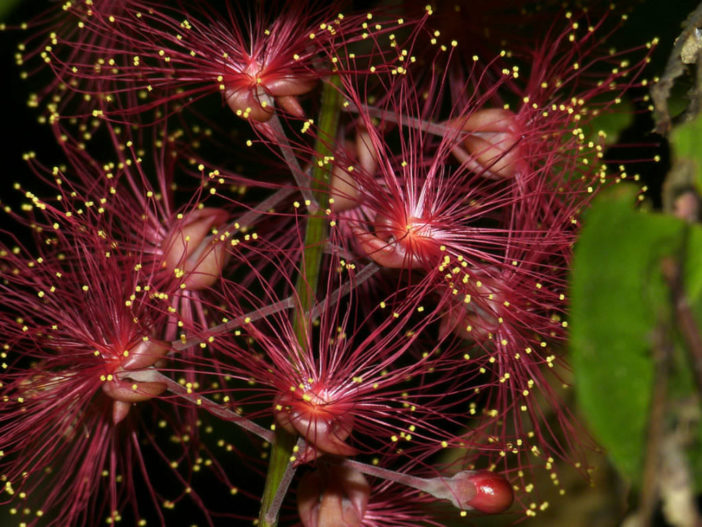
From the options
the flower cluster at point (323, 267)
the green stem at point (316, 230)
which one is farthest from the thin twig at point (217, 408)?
the green stem at point (316, 230)

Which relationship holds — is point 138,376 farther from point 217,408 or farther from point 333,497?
point 333,497

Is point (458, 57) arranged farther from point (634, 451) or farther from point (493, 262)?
point (634, 451)

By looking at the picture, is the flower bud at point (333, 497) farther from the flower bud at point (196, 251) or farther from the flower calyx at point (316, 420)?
the flower bud at point (196, 251)

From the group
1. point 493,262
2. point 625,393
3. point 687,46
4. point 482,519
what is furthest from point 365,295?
point 625,393

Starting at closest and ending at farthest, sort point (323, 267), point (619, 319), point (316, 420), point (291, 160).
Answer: point (619, 319)
point (316, 420)
point (291, 160)
point (323, 267)

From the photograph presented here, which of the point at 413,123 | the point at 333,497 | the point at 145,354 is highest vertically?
the point at 413,123

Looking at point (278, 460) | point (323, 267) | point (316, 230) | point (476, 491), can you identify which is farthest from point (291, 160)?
point (476, 491)

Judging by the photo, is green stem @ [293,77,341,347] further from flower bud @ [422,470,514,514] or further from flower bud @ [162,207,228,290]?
flower bud @ [422,470,514,514]
